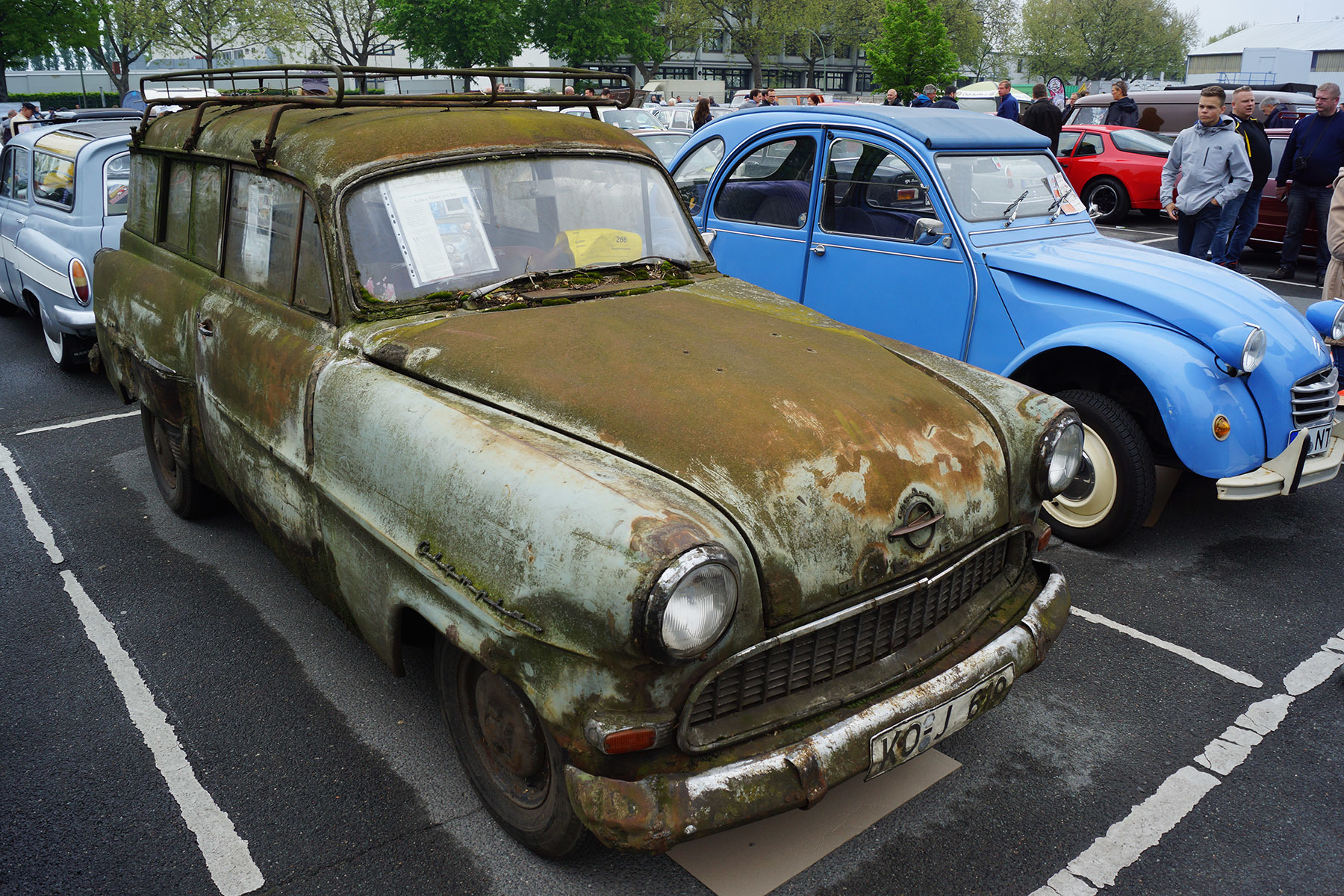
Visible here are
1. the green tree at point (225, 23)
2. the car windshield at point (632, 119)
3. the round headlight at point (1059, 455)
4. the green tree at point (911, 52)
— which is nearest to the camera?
the round headlight at point (1059, 455)

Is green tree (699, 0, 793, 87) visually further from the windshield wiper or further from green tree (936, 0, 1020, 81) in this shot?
the windshield wiper

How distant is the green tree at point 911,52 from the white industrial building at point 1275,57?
21323 millimetres

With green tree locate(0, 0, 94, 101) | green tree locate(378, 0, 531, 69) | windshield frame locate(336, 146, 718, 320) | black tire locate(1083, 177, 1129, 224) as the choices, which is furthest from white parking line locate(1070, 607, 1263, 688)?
green tree locate(378, 0, 531, 69)

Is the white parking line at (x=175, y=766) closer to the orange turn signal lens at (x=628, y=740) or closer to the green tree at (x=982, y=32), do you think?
the orange turn signal lens at (x=628, y=740)

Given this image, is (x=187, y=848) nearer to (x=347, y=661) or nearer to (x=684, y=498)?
(x=347, y=661)

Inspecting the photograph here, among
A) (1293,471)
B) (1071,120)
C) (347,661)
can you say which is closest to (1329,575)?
(1293,471)

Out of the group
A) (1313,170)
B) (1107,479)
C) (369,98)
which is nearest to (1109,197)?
(1313,170)

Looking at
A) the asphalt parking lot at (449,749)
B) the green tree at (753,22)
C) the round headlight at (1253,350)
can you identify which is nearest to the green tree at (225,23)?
the green tree at (753,22)

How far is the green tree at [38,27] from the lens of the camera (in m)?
27.3

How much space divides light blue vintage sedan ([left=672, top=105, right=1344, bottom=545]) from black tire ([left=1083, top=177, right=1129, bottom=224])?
10079 mm

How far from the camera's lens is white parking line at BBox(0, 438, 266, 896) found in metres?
2.58

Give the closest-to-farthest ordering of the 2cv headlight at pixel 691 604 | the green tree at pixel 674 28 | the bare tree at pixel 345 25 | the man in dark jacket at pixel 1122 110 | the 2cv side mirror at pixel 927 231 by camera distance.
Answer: the 2cv headlight at pixel 691 604 → the 2cv side mirror at pixel 927 231 → the man in dark jacket at pixel 1122 110 → the bare tree at pixel 345 25 → the green tree at pixel 674 28

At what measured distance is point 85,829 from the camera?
8.92ft

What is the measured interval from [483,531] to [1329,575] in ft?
13.6
